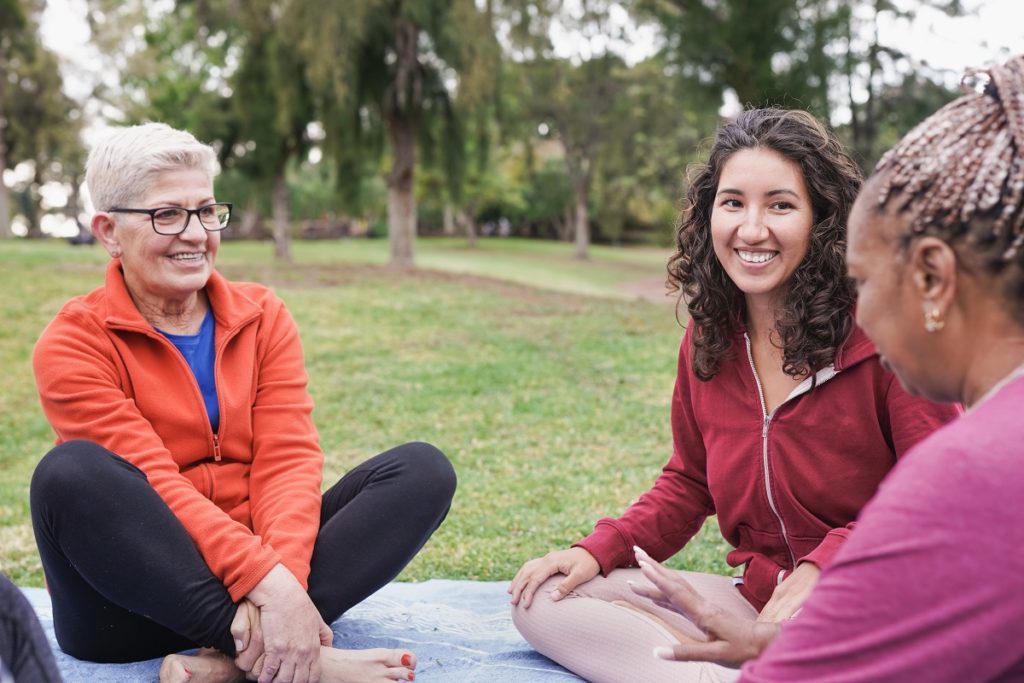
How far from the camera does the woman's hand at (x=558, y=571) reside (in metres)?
2.76

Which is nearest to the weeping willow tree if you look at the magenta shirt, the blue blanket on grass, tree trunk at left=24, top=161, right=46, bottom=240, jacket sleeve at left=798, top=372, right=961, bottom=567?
the blue blanket on grass

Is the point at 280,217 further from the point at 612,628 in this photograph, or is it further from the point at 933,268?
the point at 933,268

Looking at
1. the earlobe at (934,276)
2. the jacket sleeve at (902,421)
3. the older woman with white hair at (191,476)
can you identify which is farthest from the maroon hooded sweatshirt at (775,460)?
the earlobe at (934,276)

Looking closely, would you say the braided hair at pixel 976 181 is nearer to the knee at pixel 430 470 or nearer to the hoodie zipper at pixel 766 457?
the hoodie zipper at pixel 766 457

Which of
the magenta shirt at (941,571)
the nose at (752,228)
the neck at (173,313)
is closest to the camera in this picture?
the magenta shirt at (941,571)

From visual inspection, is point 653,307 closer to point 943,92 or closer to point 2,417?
point 943,92

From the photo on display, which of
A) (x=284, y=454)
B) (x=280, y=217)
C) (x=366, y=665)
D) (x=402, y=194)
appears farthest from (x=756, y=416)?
(x=280, y=217)

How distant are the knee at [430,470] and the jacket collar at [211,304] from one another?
0.66 m

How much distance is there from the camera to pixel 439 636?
3.09 m

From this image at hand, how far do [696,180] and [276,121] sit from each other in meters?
16.2

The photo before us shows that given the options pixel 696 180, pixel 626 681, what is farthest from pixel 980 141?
pixel 626 681

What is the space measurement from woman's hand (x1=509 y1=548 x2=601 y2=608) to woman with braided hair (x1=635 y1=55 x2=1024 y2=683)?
1445 mm

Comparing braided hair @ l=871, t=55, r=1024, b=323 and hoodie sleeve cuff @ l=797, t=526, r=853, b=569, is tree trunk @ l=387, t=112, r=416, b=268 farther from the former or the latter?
braided hair @ l=871, t=55, r=1024, b=323

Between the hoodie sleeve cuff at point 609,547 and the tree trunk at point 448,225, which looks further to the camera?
the tree trunk at point 448,225
